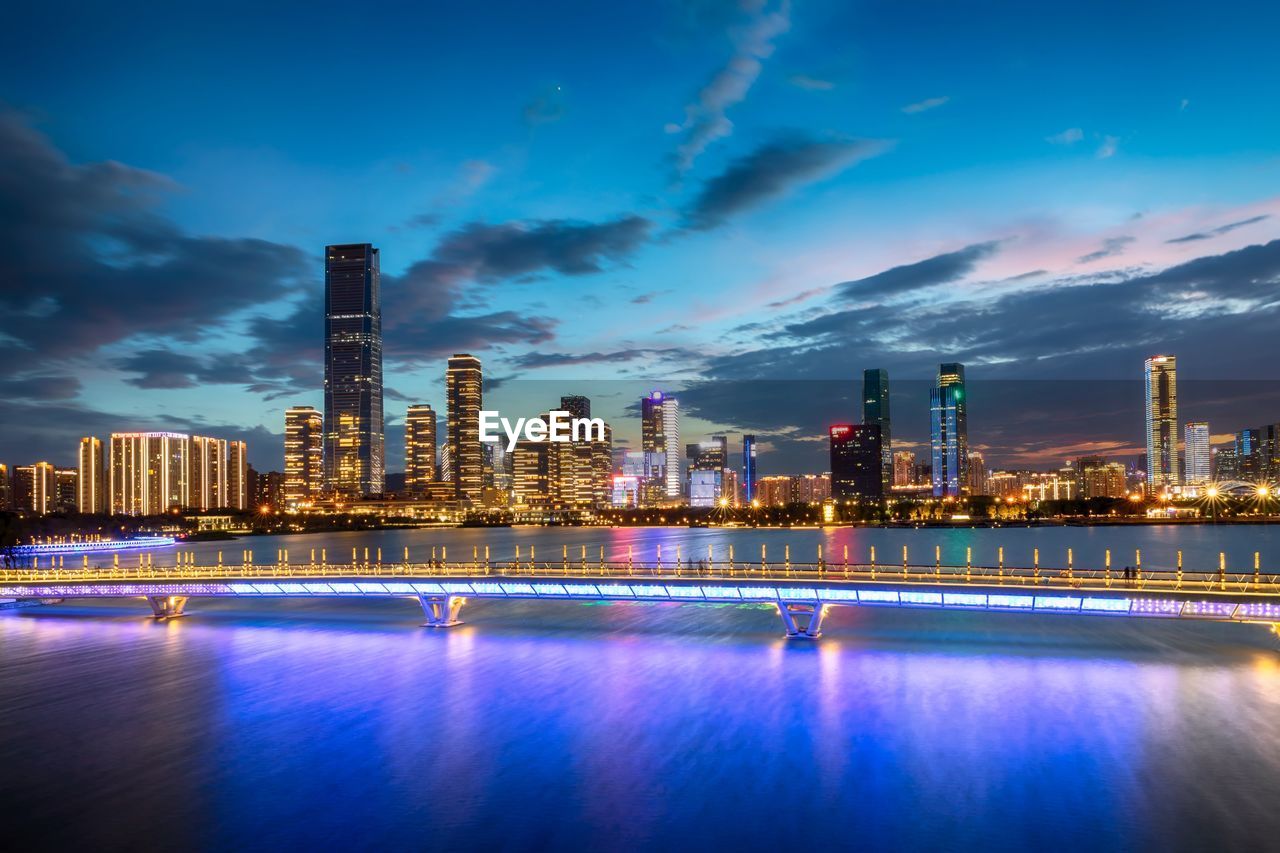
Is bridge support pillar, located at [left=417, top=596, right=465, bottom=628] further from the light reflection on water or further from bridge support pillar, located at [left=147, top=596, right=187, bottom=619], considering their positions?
bridge support pillar, located at [left=147, top=596, right=187, bottom=619]

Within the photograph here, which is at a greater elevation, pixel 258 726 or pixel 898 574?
pixel 898 574

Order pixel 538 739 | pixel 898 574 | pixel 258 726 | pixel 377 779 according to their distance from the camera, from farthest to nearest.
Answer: pixel 898 574 < pixel 258 726 < pixel 538 739 < pixel 377 779

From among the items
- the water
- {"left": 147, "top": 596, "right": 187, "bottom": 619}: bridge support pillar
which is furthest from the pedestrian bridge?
the water

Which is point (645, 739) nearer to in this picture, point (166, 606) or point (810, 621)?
point (810, 621)

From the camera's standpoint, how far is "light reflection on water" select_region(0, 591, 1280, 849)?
22047 millimetres

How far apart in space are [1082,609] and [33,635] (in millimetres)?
55870

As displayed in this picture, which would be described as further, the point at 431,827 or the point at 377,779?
the point at 377,779

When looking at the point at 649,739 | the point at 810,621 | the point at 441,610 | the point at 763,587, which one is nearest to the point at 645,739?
the point at 649,739

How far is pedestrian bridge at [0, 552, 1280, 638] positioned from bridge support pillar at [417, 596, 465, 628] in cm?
7

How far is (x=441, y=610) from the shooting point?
1998 inches

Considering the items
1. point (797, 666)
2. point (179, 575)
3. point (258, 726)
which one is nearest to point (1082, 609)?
point (797, 666)

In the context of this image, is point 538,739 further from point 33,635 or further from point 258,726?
point 33,635

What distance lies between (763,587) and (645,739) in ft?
45.6

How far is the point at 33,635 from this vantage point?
5112cm
